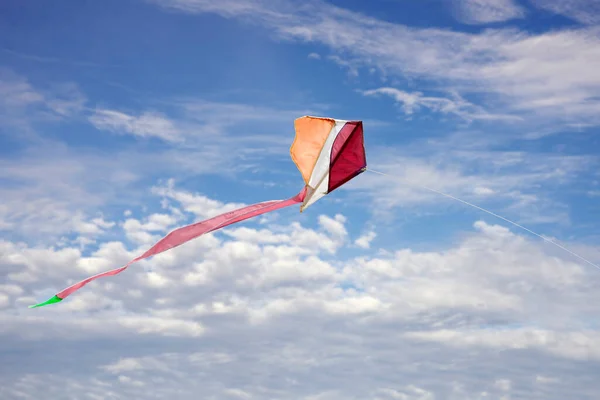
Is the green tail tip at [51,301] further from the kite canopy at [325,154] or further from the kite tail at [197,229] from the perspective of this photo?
the kite canopy at [325,154]

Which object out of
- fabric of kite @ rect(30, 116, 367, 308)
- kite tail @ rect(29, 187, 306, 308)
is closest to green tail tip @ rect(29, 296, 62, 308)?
kite tail @ rect(29, 187, 306, 308)

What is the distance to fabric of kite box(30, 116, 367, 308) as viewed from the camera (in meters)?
27.4

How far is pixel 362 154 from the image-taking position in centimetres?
2781

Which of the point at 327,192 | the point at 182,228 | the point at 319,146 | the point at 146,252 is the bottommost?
the point at 146,252

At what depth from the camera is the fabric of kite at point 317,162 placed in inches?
1080

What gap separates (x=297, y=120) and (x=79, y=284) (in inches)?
496

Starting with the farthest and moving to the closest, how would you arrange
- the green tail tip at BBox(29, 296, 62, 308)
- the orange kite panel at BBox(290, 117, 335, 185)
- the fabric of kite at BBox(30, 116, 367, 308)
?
the orange kite panel at BBox(290, 117, 335, 185) → the fabric of kite at BBox(30, 116, 367, 308) → the green tail tip at BBox(29, 296, 62, 308)

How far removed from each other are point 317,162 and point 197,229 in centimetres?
679

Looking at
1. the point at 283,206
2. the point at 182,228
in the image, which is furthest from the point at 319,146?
the point at 182,228

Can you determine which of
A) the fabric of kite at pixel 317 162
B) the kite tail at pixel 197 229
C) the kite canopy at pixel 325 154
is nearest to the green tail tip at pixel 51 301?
the kite tail at pixel 197 229

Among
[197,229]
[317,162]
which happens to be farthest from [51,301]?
[317,162]

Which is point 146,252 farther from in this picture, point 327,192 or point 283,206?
point 327,192

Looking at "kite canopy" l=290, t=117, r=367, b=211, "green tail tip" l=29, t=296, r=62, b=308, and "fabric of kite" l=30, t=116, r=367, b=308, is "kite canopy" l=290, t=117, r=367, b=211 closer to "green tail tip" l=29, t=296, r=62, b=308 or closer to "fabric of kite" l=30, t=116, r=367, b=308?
"fabric of kite" l=30, t=116, r=367, b=308

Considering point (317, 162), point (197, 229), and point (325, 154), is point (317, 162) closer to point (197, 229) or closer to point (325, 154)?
point (325, 154)
